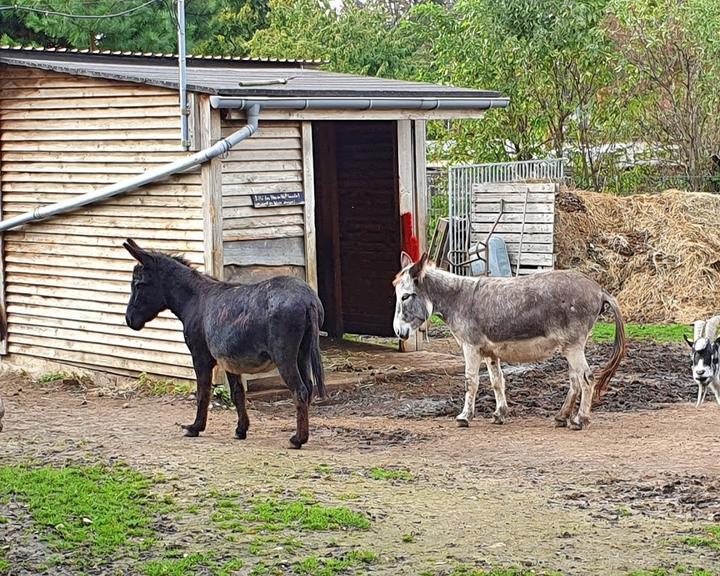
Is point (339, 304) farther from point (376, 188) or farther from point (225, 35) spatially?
point (225, 35)

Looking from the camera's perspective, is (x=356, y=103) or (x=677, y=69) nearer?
(x=356, y=103)

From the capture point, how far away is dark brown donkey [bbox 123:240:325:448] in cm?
1047

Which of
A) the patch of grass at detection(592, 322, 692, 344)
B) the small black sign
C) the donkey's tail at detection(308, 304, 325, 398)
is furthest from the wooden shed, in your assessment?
the patch of grass at detection(592, 322, 692, 344)

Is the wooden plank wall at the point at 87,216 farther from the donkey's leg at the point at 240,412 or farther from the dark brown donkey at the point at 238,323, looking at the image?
the donkey's leg at the point at 240,412

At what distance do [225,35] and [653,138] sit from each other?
14602mm

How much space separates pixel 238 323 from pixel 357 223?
20.2 feet

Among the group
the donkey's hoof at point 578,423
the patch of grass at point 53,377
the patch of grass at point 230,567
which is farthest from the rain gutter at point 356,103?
the patch of grass at point 230,567

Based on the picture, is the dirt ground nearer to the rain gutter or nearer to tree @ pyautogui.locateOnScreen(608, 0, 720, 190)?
the rain gutter

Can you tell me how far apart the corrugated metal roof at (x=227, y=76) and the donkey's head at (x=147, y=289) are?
1.91 meters

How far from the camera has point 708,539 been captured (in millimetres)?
7402

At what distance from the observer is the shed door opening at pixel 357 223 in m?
16.2

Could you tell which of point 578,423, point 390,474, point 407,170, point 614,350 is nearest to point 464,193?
point 407,170

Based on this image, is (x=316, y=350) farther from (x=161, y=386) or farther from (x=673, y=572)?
(x=673, y=572)

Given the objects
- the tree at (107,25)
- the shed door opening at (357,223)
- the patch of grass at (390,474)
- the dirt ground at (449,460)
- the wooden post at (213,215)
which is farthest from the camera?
the tree at (107,25)
